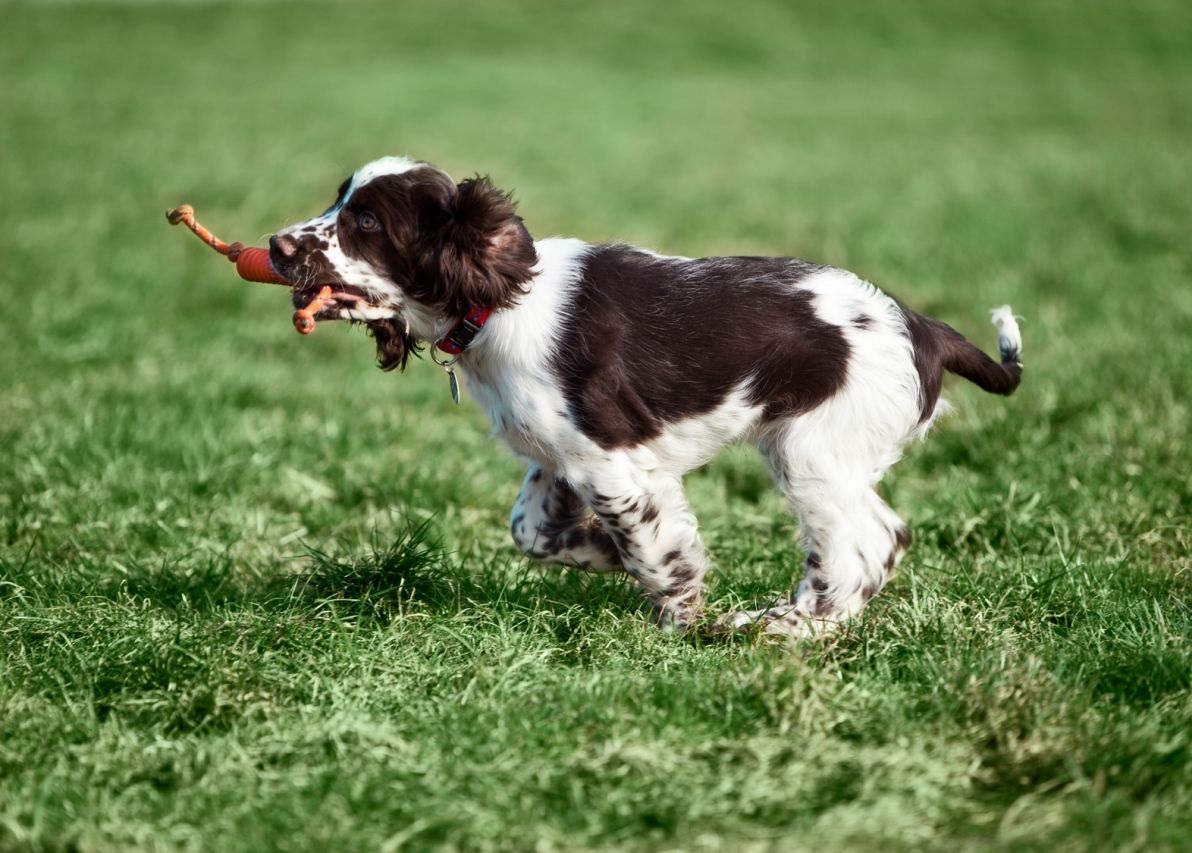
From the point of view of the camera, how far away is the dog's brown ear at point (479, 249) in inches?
148

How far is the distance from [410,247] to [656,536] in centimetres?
108

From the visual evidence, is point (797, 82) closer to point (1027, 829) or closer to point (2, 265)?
point (2, 265)

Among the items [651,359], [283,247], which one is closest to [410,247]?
[283,247]

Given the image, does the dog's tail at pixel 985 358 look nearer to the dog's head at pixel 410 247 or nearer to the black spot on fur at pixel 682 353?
the black spot on fur at pixel 682 353

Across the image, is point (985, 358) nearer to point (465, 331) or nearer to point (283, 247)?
point (465, 331)

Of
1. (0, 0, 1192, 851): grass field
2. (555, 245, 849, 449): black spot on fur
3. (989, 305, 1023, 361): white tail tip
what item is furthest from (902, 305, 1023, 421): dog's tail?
(0, 0, 1192, 851): grass field

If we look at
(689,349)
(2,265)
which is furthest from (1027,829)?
(2,265)

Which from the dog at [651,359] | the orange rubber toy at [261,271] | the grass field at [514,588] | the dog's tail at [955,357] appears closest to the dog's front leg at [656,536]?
the dog at [651,359]

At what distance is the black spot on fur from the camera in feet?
12.5

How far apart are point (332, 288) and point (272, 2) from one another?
26.1 m

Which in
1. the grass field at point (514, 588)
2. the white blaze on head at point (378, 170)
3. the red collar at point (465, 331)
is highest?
the white blaze on head at point (378, 170)

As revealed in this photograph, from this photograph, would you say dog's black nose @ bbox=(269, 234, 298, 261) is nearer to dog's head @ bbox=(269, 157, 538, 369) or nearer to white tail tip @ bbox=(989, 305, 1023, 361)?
dog's head @ bbox=(269, 157, 538, 369)

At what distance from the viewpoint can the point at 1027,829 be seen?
2.91 metres

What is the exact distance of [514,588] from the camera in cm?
425
